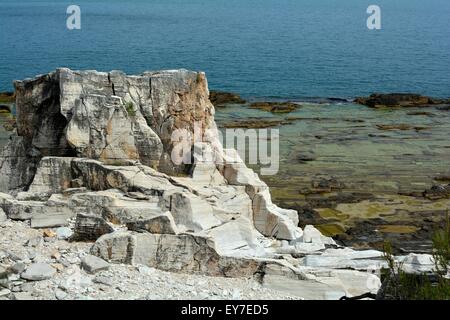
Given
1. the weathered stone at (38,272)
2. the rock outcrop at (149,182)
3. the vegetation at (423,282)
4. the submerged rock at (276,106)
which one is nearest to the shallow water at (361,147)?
the submerged rock at (276,106)

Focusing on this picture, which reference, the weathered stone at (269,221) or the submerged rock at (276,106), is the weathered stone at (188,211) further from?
the submerged rock at (276,106)

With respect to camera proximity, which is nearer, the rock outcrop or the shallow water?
the rock outcrop

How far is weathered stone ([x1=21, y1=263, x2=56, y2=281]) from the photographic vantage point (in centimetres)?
1245

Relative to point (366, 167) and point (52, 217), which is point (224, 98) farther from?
point (52, 217)

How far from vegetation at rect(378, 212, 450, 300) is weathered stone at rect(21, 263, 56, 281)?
5.89 meters

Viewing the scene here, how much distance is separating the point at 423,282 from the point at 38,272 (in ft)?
22.2

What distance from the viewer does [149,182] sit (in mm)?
17766

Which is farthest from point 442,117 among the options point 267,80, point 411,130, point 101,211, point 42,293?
point 42,293

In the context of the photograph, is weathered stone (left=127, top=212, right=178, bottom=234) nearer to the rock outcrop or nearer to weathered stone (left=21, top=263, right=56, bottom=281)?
the rock outcrop

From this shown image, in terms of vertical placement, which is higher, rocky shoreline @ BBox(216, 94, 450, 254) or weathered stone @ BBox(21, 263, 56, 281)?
weathered stone @ BBox(21, 263, 56, 281)

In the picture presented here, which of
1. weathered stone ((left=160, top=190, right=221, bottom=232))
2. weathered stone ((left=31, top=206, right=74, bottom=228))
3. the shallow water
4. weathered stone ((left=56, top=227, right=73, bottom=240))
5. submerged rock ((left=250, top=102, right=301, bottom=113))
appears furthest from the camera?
submerged rock ((left=250, top=102, right=301, bottom=113))

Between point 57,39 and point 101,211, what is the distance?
75.2m

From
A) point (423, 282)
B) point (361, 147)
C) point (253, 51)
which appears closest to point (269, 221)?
point (423, 282)

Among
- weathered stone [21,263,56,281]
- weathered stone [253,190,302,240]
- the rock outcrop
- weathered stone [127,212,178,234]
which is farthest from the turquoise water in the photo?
weathered stone [21,263,56,281]
